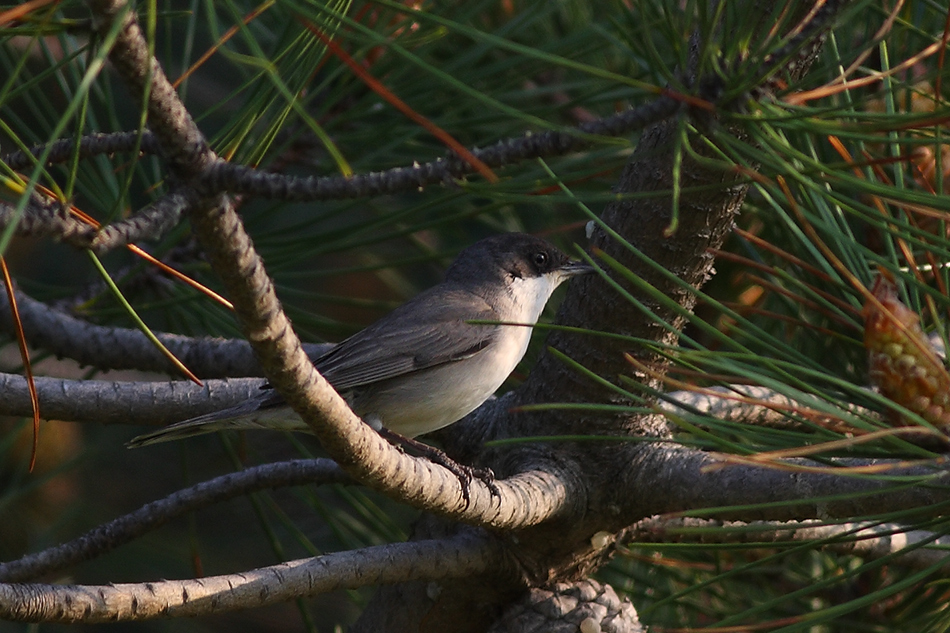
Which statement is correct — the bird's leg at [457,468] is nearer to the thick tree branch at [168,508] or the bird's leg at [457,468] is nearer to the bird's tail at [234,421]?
the thick tree branch at [168,508]

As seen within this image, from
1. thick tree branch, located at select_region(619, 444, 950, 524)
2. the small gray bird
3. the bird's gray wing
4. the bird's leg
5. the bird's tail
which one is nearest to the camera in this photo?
thick tree branch, located at select_region(619, 444, 950, 524)

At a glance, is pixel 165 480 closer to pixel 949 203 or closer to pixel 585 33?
pixel 585 33

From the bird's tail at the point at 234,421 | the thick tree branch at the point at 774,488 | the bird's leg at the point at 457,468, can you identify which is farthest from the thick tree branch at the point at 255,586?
the bird's tail at the point at 234,421

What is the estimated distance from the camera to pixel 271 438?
5.12m

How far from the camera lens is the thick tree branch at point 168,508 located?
2.39 meters

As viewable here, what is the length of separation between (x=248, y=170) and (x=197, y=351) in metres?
2.01

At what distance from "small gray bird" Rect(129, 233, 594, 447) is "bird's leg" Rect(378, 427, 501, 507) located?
6 centimetres

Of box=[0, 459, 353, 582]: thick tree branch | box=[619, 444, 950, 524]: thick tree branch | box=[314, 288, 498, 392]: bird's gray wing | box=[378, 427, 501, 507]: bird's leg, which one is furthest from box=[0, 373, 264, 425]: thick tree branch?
box=[619, 444, 950, 524]: thick tree branch

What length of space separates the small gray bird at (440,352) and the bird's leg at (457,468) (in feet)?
0.19

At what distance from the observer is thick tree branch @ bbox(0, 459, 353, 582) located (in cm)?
239

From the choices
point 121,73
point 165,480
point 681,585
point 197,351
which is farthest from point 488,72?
point 165,480

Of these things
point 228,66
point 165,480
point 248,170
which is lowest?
point 248,170

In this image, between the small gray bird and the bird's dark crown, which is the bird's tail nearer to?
the small gray bird

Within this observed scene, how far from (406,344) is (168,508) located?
1120 millimetres
